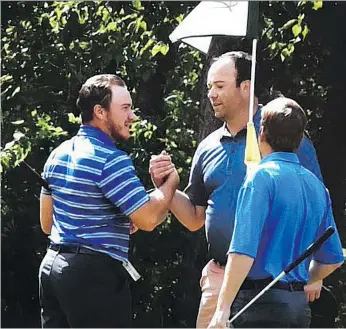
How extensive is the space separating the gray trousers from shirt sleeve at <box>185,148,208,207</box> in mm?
800

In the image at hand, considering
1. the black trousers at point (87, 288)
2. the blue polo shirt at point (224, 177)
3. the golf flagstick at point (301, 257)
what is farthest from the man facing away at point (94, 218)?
the golf flagstick at point (301, 257)

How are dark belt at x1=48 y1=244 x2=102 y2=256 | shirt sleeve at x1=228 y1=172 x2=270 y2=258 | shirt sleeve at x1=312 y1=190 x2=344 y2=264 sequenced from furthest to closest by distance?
dark belt at x1=48 y1=244 x2=102 y2=256
shirt sleeve at x1=312 y1=190 x2=344 y2=264
shirt sleeve at x1=228 y1=172 x2=270 y2=258

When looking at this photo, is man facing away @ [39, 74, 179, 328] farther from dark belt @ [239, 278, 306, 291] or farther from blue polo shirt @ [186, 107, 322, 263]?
dark belt @ [239, 278, 306, 291]

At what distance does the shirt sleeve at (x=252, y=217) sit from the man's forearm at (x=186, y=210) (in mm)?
909

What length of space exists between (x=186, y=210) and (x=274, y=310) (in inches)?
35.8

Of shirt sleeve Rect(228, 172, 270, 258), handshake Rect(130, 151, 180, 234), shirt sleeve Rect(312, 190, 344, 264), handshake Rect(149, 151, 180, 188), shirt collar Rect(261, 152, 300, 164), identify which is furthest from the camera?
handshake Rect(149, 151, 180, 188)

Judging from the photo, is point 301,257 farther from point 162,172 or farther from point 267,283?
point 162,172

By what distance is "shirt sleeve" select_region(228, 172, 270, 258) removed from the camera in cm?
301

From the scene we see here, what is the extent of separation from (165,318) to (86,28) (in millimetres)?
2684

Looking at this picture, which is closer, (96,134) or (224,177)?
(96,134)

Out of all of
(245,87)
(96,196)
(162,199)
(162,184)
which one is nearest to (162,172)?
(162,184)

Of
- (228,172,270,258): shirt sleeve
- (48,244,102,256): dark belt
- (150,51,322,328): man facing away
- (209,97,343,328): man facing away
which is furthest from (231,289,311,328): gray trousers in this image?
(48,244,102,256): dark belt

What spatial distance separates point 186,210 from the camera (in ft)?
12.9

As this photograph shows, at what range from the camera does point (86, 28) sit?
728 centimetres
